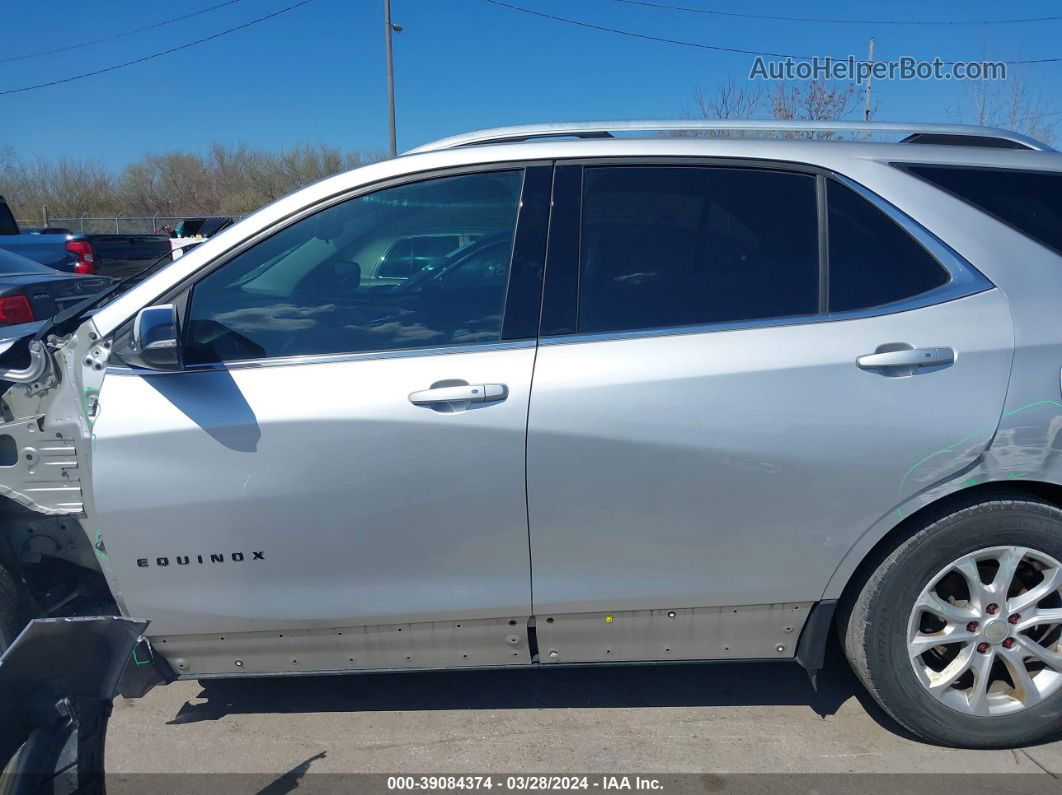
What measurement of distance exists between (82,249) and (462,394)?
45.3 feet

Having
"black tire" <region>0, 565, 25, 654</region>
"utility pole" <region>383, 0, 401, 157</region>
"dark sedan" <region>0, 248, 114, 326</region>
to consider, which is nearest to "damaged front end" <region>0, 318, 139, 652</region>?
"black tire" <region>0, 565, 25, 654</region>

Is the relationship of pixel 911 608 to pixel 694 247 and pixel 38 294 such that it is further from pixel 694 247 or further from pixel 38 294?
pixel 38 294

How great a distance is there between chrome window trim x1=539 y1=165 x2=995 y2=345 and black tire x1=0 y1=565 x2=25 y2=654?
1.94 meters

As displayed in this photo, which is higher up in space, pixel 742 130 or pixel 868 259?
pixel 742 130

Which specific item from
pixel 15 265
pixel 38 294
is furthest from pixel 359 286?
pixel 15 265

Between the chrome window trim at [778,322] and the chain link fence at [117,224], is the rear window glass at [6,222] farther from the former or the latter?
the chain link fence at [117,224]

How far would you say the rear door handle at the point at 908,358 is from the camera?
2.52 metres

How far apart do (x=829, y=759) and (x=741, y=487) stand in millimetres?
1043

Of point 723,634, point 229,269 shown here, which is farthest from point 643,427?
point 229,269

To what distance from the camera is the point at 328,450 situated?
8.20 feet

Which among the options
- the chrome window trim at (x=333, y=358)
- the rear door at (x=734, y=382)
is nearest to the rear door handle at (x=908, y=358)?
the rear door at (x=734, y=382)

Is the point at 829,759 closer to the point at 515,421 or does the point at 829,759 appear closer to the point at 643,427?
the point at 643,427

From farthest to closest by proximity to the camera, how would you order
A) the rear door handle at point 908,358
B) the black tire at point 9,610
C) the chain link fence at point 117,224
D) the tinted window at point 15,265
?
1. the chain link fence at point 117,224
2. the tinted window at point 15,265
3. the black tire at point 9,610
4. the rear door handle at point 908,358

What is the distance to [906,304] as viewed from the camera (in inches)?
103
